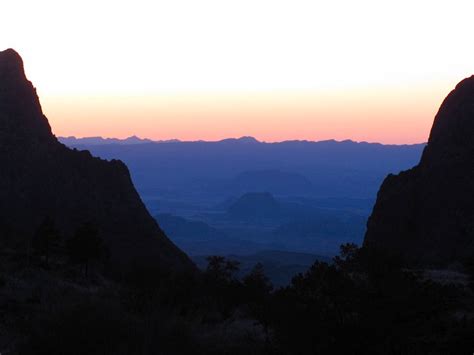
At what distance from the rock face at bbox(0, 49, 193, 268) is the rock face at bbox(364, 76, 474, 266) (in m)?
22.3

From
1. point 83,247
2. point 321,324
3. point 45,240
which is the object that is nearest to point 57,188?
point 45,240

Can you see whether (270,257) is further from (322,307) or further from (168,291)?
(322,307)

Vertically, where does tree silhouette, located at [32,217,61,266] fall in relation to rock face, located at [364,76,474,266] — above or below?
below

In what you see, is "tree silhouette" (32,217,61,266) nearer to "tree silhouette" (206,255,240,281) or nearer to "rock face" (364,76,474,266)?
"tree silhouette" (206,255,240,281)

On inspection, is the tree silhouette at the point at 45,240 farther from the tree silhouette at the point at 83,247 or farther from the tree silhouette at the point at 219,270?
the tree silhouette at the point at 219,270

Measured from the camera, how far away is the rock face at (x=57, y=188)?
7462cm

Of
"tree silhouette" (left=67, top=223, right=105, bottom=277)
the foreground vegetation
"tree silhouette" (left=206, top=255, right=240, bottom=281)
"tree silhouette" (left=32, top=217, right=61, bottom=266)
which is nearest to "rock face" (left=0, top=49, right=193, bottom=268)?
"tree silhouette" (left=32, top=217, right=61, bottom=266)

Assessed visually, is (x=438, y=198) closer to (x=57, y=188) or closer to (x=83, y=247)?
→ (x=83, y=247)

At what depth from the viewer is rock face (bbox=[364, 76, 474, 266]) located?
199 feet

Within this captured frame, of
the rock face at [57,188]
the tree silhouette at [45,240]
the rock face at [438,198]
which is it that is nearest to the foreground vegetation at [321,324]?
the tree silhouette at [45,240]

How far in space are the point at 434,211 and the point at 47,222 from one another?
3526 cm

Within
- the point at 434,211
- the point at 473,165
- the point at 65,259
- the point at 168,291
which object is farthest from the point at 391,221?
the point at 168,291

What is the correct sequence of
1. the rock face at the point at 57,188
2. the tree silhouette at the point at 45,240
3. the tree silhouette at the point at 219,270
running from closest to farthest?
the tree silhouette at the point at 219,270, the tree silhouette at the point at 45,240, the rock face at the point at 57,188

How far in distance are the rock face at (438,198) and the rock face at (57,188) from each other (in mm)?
22259
